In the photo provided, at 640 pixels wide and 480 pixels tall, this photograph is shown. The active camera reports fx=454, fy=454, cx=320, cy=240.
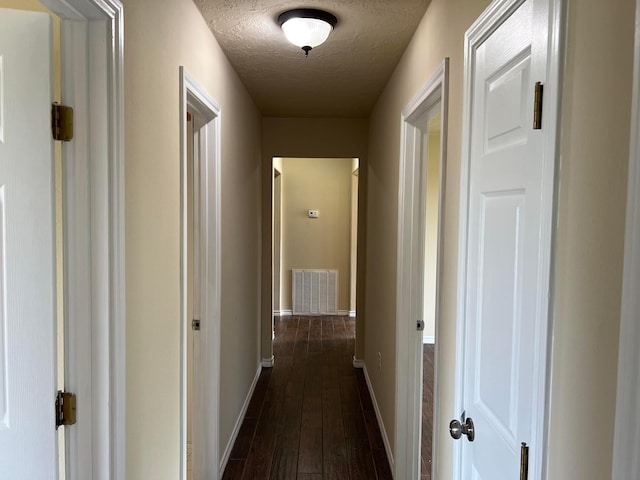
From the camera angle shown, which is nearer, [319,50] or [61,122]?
[61,122]

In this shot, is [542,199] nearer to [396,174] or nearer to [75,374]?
[75,374]

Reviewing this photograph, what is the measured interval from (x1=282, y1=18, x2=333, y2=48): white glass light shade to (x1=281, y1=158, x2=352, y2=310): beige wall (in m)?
4.71

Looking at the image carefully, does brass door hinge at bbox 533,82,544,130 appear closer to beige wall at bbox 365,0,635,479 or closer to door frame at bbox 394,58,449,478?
beige wall at bbox 365,0,635,479

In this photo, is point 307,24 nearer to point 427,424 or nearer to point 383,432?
point 383,432

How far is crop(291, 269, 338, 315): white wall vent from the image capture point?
7.00m

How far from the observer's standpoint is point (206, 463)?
2.49 m

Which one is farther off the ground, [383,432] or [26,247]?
[26,247]

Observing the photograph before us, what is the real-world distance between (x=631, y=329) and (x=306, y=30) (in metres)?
1.88

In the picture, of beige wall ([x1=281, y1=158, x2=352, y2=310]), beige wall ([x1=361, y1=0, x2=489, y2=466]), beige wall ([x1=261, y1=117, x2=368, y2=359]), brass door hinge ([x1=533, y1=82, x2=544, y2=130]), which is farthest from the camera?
beige wall ([x1=281, y1=158, x2=352, y2=310])

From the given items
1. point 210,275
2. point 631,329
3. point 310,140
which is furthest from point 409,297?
point 310,140

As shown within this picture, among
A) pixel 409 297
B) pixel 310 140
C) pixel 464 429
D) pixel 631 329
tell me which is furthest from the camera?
pixel 310 140

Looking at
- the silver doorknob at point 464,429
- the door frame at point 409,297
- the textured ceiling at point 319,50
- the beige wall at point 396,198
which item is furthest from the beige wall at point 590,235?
the door frame at point 409,297

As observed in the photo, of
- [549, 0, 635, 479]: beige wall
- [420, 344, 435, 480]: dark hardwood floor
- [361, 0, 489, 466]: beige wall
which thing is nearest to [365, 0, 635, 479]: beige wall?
[549, 0, 635, 479]: beige wall

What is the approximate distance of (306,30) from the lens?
6.81 feet
